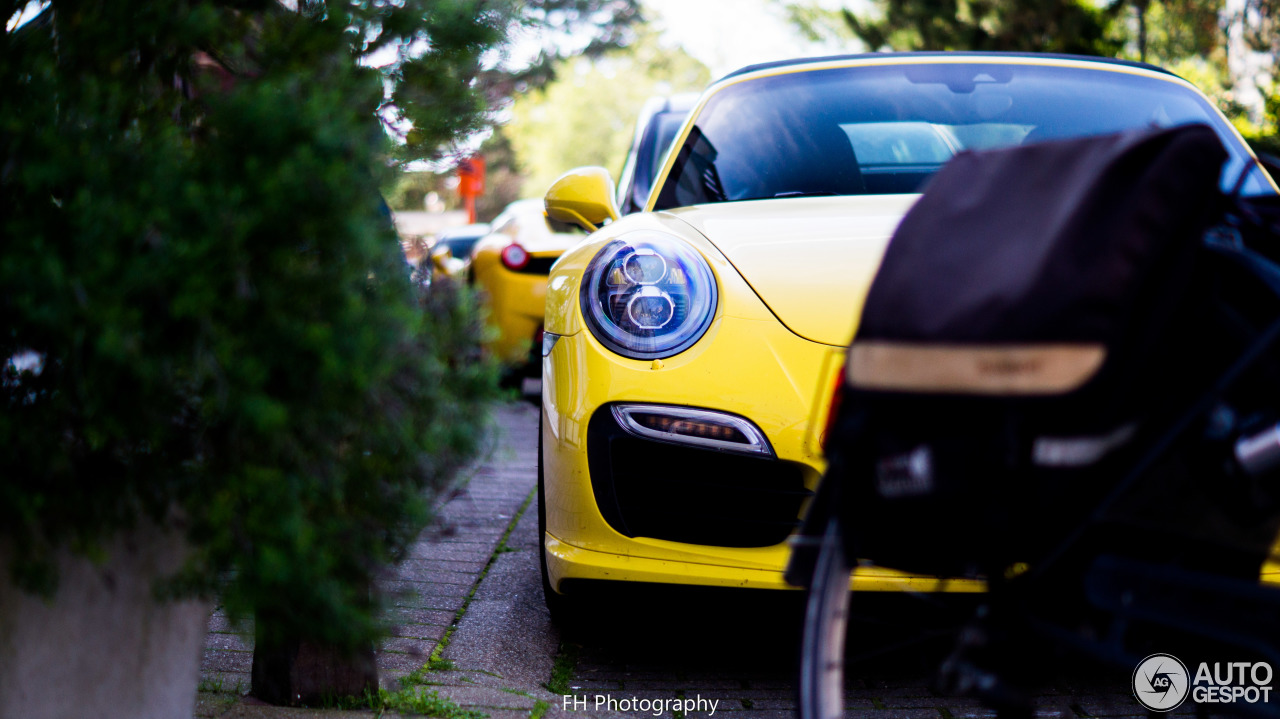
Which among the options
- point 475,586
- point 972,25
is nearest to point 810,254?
point 475,586

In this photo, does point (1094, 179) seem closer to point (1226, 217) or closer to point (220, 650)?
point (1226, 217)

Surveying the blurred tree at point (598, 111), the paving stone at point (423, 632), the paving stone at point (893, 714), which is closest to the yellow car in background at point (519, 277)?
the paving stone at point (423, 632)

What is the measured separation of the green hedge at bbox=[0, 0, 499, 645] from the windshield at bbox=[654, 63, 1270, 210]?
177 centimetres

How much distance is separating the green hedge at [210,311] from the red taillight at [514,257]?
4.50 meters

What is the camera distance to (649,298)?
2357 millimetres

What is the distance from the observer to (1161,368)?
132 cm

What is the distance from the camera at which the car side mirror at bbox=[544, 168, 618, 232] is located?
318 centimetres

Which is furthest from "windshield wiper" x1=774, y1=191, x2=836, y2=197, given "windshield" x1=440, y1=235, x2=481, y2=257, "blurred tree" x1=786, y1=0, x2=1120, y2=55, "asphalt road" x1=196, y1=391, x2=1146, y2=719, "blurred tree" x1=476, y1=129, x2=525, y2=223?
"blurred tree" x1=476, y1=129, x2=525, y2=223

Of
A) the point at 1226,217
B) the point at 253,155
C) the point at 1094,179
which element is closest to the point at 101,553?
the point at 253,155

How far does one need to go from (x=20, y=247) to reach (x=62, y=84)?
0.82ft

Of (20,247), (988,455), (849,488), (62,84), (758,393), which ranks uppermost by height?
(62,84)

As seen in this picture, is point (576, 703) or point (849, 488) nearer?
point (849, 488)

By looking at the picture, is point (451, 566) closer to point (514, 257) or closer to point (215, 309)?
point (215, 309)

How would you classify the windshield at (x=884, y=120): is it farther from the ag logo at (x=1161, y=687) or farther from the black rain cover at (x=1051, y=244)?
the black rain cover at (x=1051, y=244)
